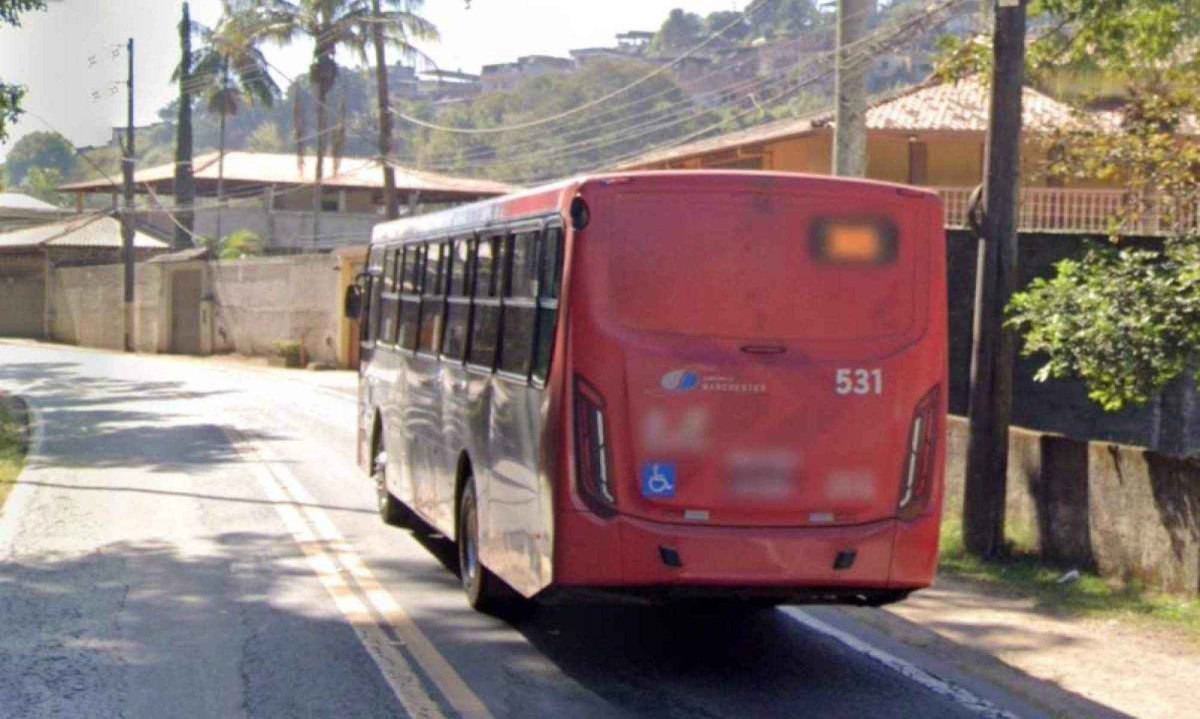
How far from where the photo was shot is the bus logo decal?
8273 mm

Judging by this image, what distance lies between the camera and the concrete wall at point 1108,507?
417 inches

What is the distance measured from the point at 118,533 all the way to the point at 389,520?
89.3 inches

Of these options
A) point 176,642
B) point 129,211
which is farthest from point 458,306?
point 129,211

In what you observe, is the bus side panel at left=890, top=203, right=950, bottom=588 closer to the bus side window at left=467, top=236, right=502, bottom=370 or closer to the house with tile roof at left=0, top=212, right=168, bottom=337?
the bus side window at left=467, top=236, right=502, bottom=370

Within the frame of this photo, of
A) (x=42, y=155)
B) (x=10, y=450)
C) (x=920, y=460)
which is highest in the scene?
(x=42, y=155)

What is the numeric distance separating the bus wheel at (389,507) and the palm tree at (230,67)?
33.7 m

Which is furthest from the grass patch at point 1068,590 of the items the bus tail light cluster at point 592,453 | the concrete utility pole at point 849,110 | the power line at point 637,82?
the power line at point 637,82

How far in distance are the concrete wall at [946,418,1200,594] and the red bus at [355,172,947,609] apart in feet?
8.88

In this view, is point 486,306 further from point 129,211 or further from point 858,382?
point 129,211

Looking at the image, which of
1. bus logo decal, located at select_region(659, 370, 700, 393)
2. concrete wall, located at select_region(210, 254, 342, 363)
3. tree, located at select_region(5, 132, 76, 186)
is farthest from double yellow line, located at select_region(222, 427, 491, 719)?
tree, located at select_region(5, 132, 76, 186)

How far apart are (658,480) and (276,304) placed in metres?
41.1

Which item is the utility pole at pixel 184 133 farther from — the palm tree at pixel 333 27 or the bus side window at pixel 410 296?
the bus side window at pixel 410 296

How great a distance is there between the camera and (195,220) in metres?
68.6

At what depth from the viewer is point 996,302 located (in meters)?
12.4
